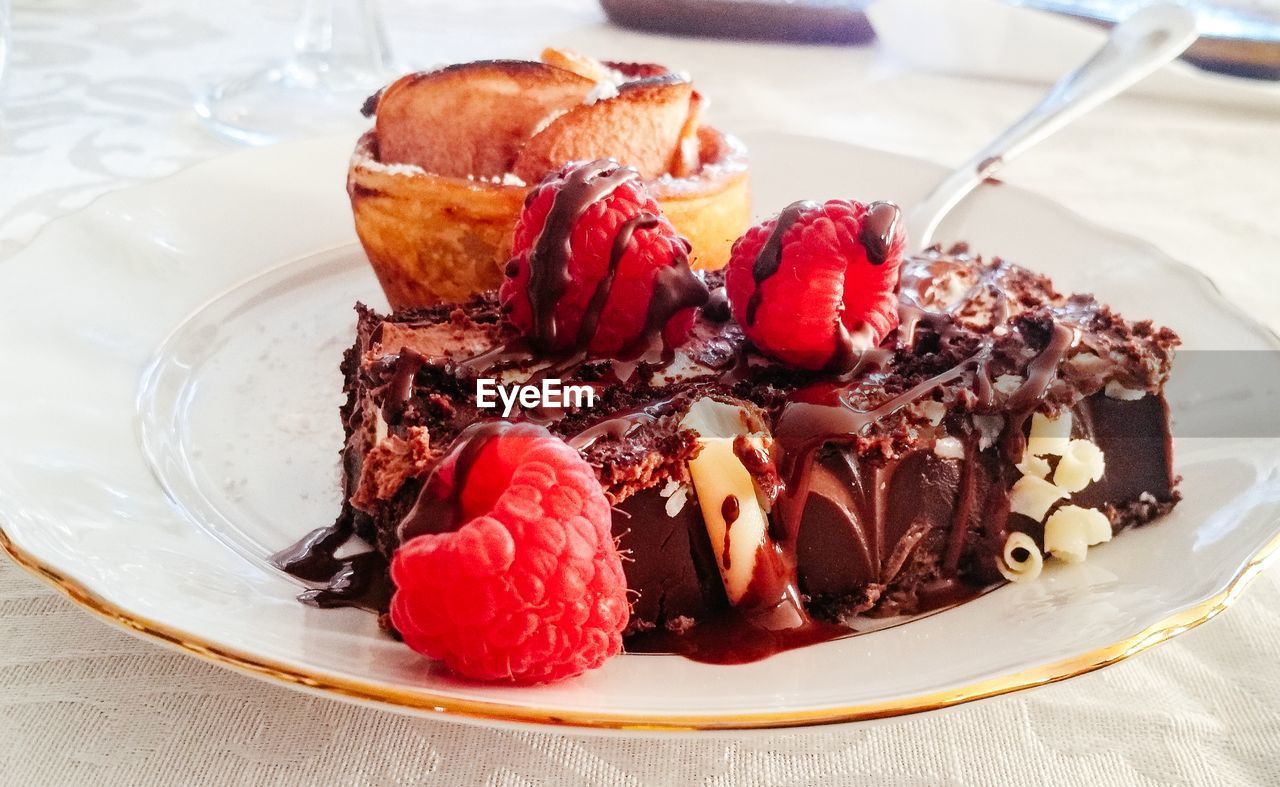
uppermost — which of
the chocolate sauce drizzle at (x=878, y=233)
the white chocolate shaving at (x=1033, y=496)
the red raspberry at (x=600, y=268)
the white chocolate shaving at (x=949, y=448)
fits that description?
the chocolate sauce drizzle at (x=878, y=233)

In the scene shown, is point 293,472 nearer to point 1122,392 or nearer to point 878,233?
point 878,233

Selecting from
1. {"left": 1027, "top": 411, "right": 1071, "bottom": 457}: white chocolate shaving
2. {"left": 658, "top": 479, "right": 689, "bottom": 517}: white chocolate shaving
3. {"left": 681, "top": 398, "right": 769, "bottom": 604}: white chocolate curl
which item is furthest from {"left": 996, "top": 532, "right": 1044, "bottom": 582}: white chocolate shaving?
{"left": 658, "top": 479, "right": 689, "bottom": 517}: white chocolate shaving

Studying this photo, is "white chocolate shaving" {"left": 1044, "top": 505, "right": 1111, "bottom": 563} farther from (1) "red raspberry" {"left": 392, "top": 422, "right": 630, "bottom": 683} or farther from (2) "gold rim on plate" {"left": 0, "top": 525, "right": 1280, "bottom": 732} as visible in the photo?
(1) "red raspberry" {"left": 392, "top": 422, "right": 630, "bottom": 683}

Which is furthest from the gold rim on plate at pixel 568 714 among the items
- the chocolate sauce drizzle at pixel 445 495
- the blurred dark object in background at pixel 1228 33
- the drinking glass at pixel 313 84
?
the blurred dark object in background at pixel 1228 33

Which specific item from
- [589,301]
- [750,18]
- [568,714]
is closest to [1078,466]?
[589,301]

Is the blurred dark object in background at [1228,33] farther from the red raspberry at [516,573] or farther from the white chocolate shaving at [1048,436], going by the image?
the red raspberry at [516,573]

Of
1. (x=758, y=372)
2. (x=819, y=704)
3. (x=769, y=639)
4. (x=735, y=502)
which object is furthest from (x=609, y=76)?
(x=819, y=704)
